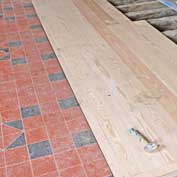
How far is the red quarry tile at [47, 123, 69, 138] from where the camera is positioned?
1.76 m

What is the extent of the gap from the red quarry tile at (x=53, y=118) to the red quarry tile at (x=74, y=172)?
1.31 feet

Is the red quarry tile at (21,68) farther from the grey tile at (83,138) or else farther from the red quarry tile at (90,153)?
the red quarry tile at (90,153)

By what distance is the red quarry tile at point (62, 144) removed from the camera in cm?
167

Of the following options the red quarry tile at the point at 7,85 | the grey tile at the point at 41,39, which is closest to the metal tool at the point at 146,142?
the red quarry tile at the point at 7,85

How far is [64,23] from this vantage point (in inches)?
127

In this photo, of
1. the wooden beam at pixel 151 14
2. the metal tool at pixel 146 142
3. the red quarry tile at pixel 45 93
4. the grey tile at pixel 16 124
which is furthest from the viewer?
the wooden beam at pixel 151 14

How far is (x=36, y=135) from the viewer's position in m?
1.77

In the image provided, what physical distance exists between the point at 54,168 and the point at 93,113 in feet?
1.60

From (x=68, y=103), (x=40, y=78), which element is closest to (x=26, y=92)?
(x=40, y=78)

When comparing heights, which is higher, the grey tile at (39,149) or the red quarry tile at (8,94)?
the grey tile at (39,149)

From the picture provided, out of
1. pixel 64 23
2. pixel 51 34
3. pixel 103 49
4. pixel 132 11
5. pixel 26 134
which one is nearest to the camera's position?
pixel 26 134

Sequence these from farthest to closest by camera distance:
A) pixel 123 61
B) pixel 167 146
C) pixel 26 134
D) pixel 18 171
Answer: pixel 123 61 → pixel 26 134 → pixel 167 146 → pixel 18 171

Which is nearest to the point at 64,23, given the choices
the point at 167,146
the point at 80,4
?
the point at 80,4

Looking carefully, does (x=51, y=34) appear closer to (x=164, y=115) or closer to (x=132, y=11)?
(x=132, y=11)
